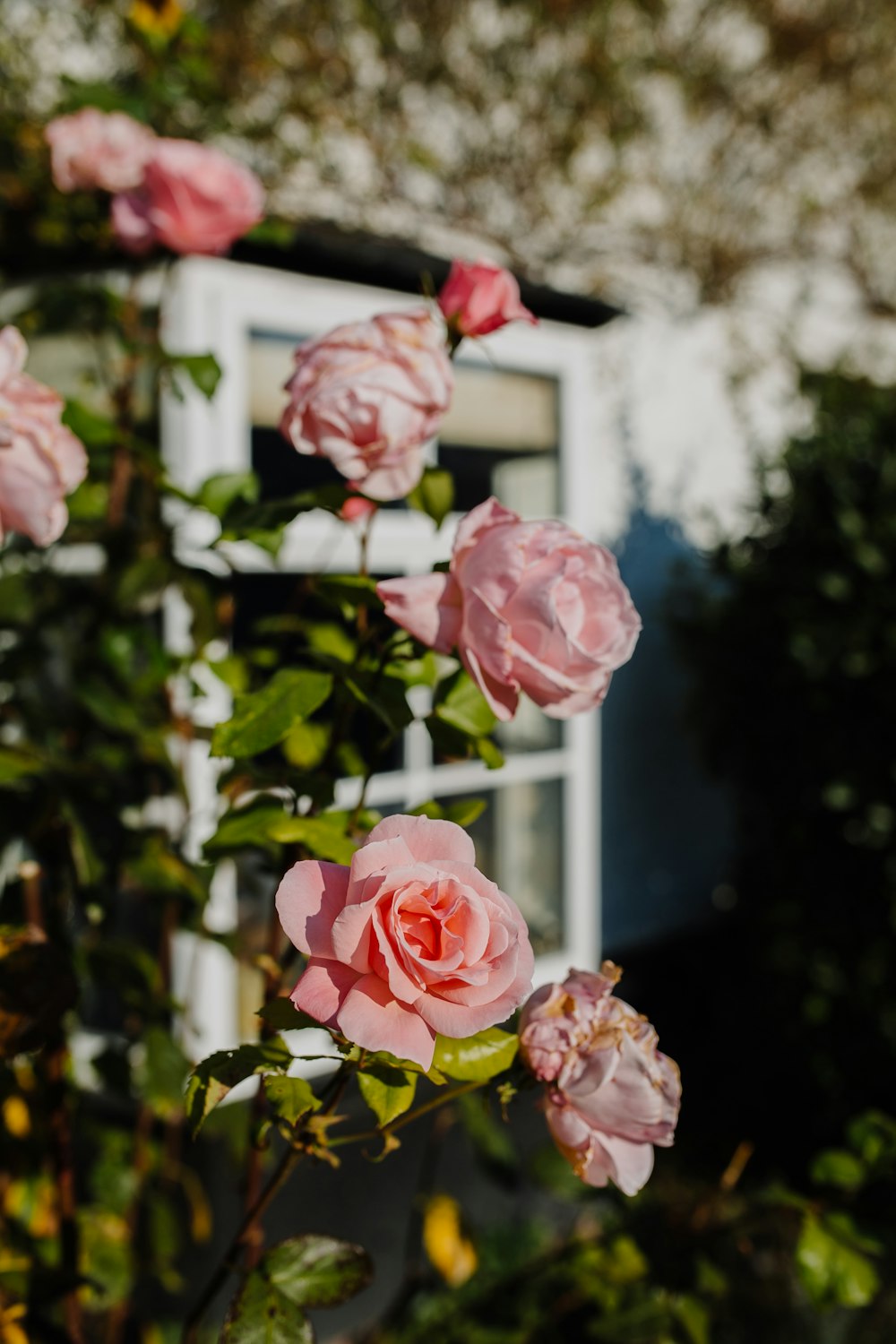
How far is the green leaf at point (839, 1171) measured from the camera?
47.8 inches

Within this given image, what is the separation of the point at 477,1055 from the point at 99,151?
1.30m

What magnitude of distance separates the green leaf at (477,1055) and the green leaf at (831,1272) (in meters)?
0.51

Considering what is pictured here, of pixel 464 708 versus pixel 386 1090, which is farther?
pixel 464 708

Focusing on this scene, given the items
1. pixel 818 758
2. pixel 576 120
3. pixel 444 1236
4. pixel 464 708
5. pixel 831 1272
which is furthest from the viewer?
pixel 576 120

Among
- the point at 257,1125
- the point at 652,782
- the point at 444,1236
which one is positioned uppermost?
the point at 257,1125

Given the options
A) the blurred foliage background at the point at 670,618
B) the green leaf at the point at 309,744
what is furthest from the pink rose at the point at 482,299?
the blurred foliage background at the point at 670,618

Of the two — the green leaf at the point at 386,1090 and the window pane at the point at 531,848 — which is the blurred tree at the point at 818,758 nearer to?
the window pane at the point at 531,848

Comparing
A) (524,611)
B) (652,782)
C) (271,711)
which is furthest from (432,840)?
(652,782)

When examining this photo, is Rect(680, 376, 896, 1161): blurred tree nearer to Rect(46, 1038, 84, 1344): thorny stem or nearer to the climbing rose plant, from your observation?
the climbing rose plant

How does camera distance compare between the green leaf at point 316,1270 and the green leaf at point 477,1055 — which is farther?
the green leaf at point 316,1270

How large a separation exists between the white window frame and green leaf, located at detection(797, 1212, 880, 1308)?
107cm

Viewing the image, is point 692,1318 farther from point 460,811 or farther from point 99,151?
point 99,151

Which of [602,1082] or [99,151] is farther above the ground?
[99,151]

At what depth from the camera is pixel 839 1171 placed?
1213 millimetres
